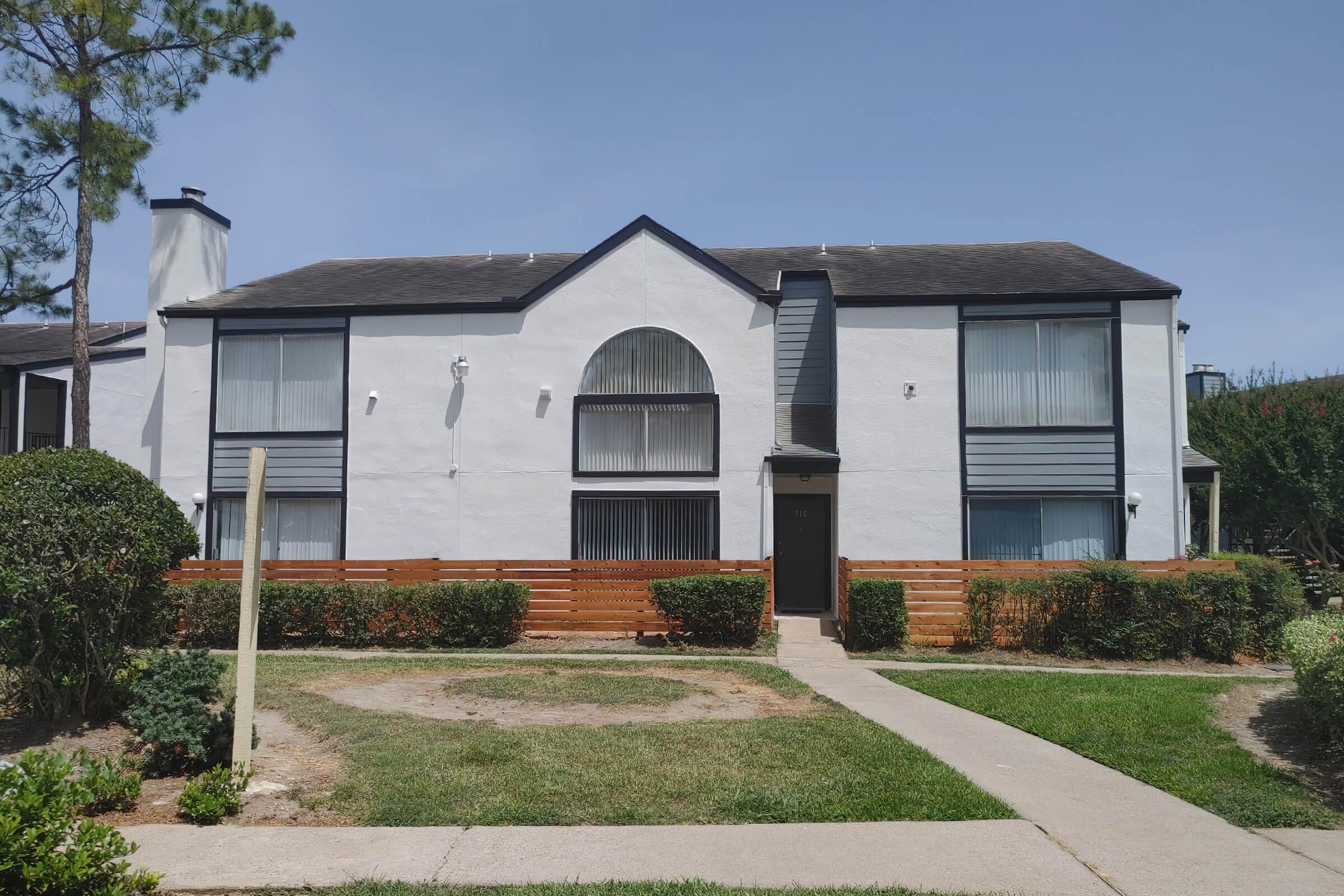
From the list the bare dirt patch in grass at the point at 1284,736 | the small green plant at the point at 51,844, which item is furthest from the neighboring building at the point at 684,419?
the small green plant at the point at 51,844

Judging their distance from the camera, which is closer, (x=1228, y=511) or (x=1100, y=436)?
(x=1100, y=436)

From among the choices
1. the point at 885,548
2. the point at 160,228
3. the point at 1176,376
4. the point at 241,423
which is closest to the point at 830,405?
the point at 885,548

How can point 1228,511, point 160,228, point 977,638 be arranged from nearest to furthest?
point 977,638, point 160,228, point 1228,511

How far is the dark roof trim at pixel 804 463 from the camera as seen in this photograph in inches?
665

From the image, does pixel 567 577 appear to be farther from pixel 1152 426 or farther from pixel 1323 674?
pixel 1152 426

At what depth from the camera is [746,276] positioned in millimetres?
19625

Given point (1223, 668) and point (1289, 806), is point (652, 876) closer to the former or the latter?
point (1289, 806)

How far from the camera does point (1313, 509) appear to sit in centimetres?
2409

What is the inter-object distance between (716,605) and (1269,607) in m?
7.85

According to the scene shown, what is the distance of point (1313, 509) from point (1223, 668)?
14.1m

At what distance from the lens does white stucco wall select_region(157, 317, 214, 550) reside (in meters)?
18.5

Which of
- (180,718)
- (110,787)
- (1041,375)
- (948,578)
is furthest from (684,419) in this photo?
(110,787)

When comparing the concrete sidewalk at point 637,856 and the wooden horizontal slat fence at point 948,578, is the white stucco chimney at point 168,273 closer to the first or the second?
the wooden horizontal slat fence at point 948,578

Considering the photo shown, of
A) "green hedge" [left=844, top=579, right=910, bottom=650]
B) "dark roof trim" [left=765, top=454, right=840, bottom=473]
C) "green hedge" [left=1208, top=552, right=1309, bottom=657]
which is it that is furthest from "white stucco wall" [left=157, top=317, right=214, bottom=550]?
"green hedge" [left=1208, top=552, right=1309, bottom=657]
